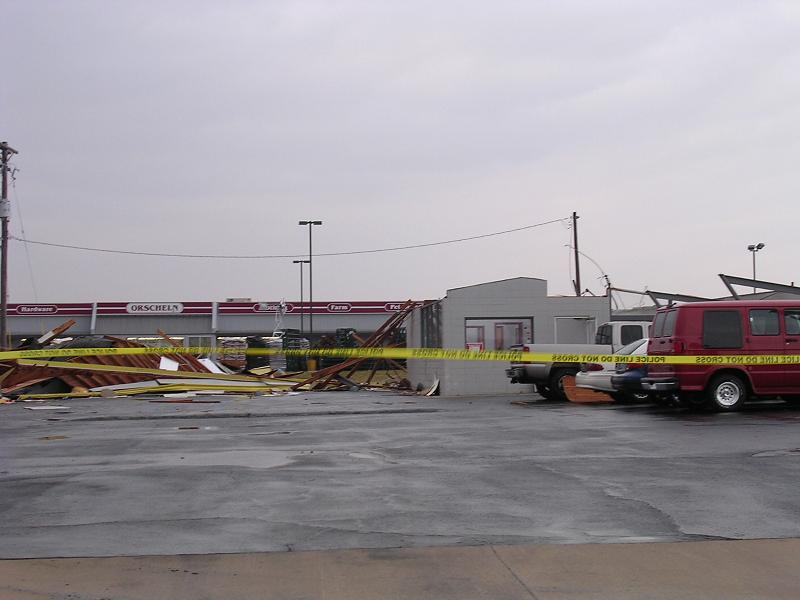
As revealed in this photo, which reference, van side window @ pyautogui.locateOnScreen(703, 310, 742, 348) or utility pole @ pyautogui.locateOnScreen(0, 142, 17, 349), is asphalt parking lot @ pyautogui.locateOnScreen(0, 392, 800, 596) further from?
utility pole @ pyautogui.locateOnScreen(0, 142, 17, 349)

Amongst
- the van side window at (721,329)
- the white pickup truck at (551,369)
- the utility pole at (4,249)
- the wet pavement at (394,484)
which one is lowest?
the wet pavement at (394,484)

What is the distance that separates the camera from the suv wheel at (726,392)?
54.2ft

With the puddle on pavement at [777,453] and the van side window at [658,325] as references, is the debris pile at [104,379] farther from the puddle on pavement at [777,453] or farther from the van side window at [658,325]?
the puddle on pavement at [777,453]

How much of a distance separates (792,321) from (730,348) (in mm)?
1409

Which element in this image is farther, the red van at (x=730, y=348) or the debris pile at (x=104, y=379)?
the debris pile at (x=104, y=379)

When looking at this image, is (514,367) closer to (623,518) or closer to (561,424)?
(561,424)

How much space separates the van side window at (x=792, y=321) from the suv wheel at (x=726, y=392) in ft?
4.53

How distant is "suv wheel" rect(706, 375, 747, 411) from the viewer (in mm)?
16531

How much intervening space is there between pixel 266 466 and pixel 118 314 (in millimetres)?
70525

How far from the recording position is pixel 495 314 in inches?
1019

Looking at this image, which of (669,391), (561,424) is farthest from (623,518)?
(669,391)

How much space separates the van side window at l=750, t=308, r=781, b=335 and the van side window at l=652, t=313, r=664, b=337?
65.8 inches

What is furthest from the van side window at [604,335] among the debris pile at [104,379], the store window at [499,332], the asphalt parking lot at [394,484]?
the debris pile at [104,379]

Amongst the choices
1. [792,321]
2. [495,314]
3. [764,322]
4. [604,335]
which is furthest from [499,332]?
[792,321]
